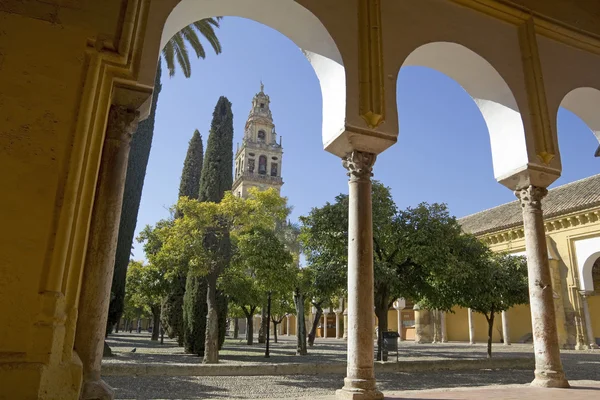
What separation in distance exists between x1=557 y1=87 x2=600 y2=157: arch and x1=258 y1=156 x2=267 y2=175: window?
50569 millimetres

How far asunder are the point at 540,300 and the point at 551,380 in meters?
0.99

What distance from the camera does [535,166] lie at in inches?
253

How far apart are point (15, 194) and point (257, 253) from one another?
9640 mm

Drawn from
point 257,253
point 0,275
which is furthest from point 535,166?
point 257,253

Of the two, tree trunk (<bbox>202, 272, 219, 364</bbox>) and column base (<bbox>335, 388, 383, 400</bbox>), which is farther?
tree trunk (<bbox>202, 272, 219, 364</bbox>)

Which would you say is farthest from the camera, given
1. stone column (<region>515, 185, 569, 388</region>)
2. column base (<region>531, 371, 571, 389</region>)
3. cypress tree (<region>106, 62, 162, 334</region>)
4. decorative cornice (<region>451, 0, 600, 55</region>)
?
cypress tree (<region>106, 62, 162, 334</region>)

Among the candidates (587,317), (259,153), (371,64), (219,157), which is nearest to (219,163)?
(219,157)

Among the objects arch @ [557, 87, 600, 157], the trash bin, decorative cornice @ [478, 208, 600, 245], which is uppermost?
decorative cornice @ [478, 208, 600, 245]

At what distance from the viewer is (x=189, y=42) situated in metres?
14.5

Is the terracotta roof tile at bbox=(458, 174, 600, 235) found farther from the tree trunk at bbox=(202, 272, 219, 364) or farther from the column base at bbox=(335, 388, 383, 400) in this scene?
the column base at bbox=(335, 388, 383, 400)

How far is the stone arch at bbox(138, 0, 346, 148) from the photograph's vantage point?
530cm

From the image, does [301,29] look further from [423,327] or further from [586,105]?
[423,327]

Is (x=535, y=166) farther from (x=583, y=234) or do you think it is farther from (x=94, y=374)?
(x=583, y=234)

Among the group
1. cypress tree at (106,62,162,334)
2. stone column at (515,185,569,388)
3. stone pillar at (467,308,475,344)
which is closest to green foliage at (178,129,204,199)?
cypress tree at (106,62,162,334)
